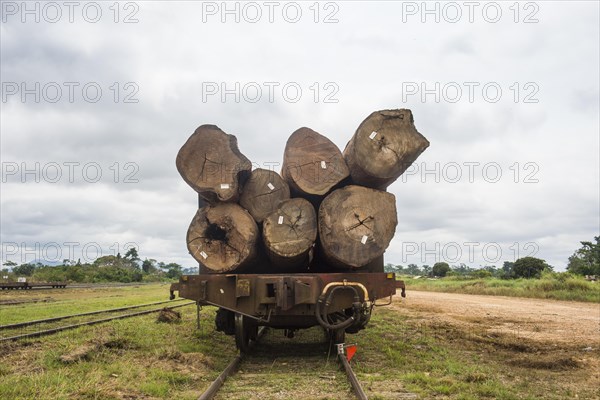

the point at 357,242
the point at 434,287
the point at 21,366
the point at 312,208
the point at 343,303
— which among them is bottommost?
the point at 434,287

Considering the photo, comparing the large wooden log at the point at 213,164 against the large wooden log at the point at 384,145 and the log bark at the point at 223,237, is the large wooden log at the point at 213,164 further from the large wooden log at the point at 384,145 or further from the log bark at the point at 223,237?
the large wooden log at the point at 384,145

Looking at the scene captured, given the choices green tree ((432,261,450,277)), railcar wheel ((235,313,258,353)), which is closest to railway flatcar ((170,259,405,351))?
railcar wheel ((235,313,258,353))

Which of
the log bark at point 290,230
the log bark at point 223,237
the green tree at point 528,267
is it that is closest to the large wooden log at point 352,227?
the log bark at point 290,230

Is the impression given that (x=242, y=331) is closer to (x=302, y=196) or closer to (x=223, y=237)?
(x=223, y=237)

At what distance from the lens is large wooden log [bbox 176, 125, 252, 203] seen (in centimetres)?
631

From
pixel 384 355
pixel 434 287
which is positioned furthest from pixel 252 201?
pixel 434 287

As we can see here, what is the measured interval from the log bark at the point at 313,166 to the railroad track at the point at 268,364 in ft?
6.45

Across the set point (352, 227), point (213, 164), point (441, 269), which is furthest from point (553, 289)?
point (441, 269)

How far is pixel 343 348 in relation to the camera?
6477 mm

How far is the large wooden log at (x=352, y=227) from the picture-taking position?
614 centimetres

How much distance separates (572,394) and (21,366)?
5819 millimetres

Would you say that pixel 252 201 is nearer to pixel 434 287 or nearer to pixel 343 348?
pixel 343 348

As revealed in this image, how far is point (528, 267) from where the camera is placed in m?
40.7

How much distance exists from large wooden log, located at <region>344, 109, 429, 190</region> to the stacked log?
0.01 metres
